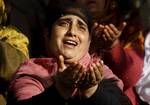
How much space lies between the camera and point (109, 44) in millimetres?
2445

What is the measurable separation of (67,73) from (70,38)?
13.9 inches

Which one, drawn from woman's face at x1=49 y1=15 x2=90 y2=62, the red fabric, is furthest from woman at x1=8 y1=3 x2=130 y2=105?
the red fabric

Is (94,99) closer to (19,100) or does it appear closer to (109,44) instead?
(19,100)

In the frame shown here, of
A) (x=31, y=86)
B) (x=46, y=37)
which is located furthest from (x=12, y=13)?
(x=31, y=86)

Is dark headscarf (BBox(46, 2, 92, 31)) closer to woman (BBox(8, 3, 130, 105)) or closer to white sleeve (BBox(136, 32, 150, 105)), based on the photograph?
woman (BBox(8, 3, 130, 105))

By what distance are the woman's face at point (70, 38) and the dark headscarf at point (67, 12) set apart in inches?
0.7

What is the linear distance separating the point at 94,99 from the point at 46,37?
1.50ft

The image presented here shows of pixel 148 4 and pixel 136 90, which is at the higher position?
pixel 148 4

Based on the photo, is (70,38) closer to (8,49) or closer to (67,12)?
(67,12)

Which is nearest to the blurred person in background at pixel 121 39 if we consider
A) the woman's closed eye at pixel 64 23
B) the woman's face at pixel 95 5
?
the woman's face at pixel 95 5

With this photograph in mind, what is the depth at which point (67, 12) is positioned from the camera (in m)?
2.40

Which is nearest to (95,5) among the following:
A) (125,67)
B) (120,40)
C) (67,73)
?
(120,40)

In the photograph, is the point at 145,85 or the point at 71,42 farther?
the point at 145,85

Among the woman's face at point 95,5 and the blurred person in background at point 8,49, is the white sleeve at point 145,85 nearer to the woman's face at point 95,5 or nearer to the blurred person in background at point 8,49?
the woman's face at point 95,5
